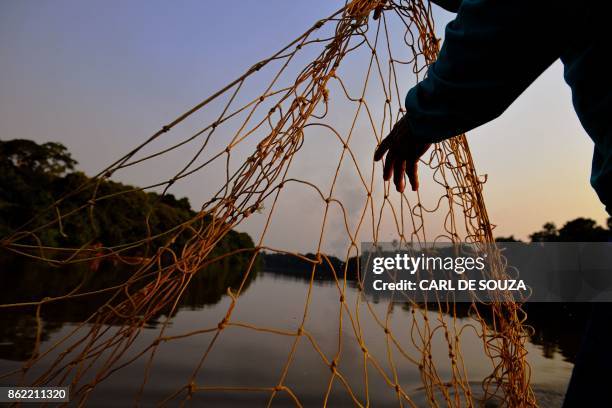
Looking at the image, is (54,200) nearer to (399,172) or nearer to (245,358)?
(245,358)

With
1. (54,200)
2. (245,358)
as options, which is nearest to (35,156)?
(54,200)

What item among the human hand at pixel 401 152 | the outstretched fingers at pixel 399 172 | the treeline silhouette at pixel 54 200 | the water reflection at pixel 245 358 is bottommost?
the water reflection at pixel 245 358

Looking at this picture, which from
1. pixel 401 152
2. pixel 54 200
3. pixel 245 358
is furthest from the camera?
pixel 54 200

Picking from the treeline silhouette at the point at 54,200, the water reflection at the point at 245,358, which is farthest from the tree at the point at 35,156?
the water reflection at the point at 245,358

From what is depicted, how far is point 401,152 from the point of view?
3.15 ft

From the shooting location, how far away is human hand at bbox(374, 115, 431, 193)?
0.91 metres

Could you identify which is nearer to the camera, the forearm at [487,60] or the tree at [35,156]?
the forearm at [487,60]

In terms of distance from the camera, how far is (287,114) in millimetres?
1205

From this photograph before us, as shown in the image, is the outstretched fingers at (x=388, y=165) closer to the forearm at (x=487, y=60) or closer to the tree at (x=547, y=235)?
the forearm at (x=487, y=60)

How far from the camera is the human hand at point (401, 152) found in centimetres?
91

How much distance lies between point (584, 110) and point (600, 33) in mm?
117

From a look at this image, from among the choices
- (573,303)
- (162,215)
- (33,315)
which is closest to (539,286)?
(573,303)

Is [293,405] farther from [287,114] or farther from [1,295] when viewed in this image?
[1,295]

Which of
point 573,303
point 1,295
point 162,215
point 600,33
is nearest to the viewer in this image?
point 600,33
